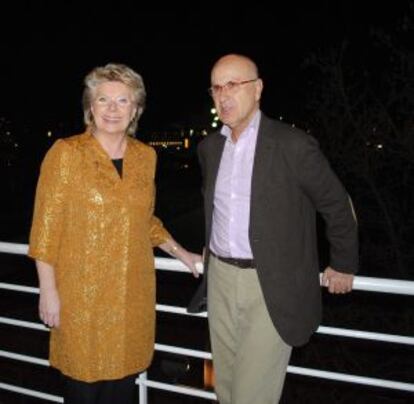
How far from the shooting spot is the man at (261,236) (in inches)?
85.7

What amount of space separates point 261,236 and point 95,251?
0.74 metres

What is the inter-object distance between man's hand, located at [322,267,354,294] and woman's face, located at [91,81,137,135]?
1.15 m

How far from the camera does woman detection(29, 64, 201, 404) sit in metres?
2.12

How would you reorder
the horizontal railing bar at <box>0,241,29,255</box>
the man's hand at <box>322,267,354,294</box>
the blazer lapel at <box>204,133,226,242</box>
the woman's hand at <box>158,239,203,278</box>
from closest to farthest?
the man's hand at <box>322,267,354,294</box> → the blazer lapel at <box>204,133,226,242</box> → the woman's hand at <box>158,239,203,278</box> → the horizontal railing bar at <box>0,241,29,255</box>

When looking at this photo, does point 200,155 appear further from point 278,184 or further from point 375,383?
point 375,383

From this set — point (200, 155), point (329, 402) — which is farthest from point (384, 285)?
point (329, 402)

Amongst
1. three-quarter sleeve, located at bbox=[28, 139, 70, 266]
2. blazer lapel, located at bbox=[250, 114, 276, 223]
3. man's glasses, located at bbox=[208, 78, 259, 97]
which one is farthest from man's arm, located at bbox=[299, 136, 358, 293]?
three-quarter sleeve, located at bbox=[28, 139, 70, 266]

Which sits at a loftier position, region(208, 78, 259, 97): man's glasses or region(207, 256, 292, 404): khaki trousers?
region(208, 78, 259, 97): man's glasses

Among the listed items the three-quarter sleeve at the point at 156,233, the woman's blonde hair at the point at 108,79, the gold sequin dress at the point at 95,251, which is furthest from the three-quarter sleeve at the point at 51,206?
the three-quarter sleeve at the point at 156,233

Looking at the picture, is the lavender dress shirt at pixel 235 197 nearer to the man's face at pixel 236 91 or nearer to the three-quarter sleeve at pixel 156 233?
the man's face at pixel 236 91

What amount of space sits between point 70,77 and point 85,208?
21.2 meters

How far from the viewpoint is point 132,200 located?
7.30 ft

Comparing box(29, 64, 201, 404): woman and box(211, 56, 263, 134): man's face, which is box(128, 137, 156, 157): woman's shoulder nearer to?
box(29, 64, 201, 404): woman

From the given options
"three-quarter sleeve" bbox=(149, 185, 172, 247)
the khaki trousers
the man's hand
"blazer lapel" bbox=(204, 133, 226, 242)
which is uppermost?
"blazer lapel" bbox=(204, 133, 226, 242)
